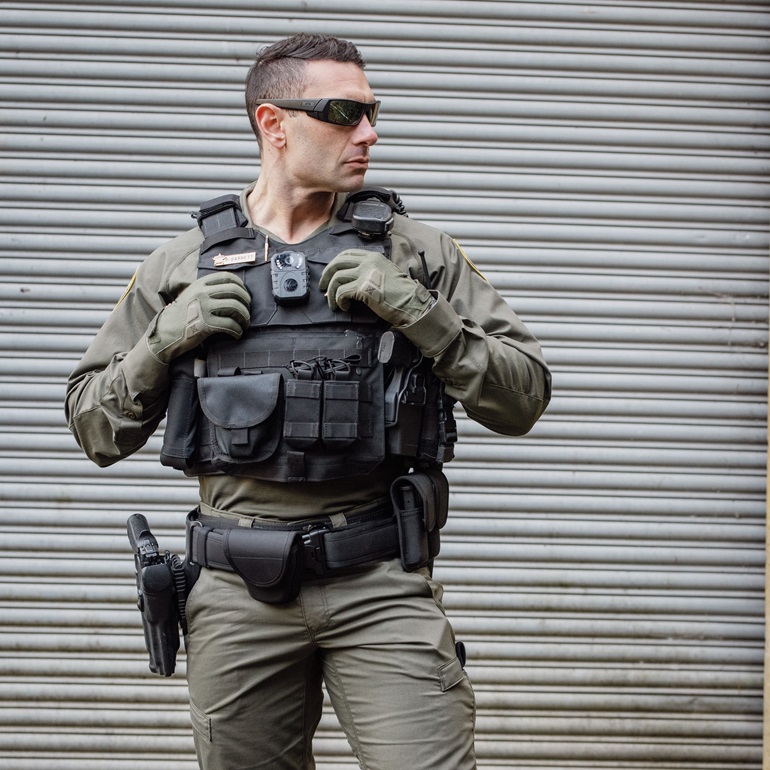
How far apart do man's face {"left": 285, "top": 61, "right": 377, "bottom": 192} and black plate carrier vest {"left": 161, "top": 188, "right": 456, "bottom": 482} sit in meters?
0.11

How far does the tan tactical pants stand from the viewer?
2.19 metres

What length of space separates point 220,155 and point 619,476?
2.00 m

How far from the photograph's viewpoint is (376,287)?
214 centimetres

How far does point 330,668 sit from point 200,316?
0.88 metres

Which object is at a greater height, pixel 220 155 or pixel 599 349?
pixel 220 155

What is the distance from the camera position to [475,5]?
3.78m

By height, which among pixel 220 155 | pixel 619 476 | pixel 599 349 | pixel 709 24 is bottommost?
pixel 619 476

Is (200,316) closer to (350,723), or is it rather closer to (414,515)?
(414,515)

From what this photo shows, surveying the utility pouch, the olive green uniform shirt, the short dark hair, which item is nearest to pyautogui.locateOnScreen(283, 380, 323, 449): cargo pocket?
the olive green uniform shirt

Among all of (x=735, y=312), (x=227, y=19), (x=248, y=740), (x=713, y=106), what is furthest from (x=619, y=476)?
(x=227, y=19)

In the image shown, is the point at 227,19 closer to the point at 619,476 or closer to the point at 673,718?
the point at 619,476

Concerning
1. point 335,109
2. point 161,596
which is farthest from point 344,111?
point 161,596

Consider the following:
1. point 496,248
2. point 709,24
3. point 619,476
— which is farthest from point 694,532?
point 709,24

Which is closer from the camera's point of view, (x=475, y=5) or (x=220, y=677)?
(x=220, y=677)
